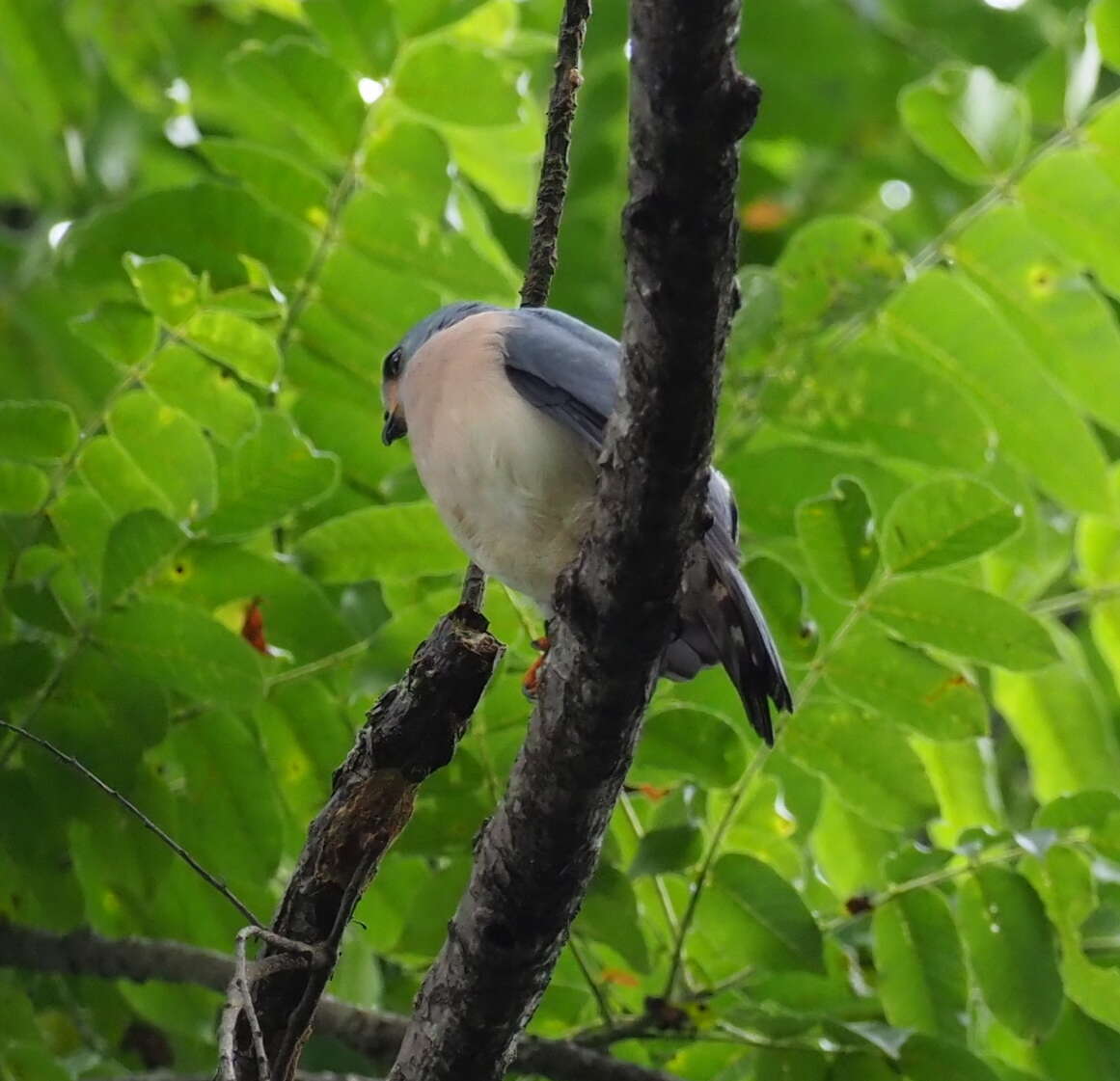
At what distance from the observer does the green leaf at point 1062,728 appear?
12.6 feet

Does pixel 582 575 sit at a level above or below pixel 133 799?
above

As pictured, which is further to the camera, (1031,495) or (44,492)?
(1031,495)

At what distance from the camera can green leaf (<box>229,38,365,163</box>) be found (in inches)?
148

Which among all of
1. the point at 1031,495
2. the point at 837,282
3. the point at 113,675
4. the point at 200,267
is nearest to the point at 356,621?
the point at 113,675

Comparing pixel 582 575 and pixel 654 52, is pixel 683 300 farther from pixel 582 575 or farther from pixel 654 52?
pixel 582 575

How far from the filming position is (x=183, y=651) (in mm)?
3057

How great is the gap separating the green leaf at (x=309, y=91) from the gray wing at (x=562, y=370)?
90 centimetres

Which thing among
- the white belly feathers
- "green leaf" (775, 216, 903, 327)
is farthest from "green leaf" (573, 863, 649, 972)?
"green leaf" (775, 216, 903, 327)

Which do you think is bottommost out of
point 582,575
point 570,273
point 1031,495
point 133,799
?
point 133,799

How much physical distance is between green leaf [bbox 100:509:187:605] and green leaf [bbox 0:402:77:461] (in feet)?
1.07

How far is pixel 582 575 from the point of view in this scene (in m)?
2.10

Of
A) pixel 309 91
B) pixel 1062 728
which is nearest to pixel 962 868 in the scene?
pixel 1062 728

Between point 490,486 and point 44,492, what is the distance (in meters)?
1.00

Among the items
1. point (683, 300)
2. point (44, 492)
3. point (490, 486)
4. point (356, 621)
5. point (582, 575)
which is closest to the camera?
point (683, 300)
